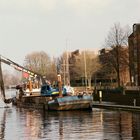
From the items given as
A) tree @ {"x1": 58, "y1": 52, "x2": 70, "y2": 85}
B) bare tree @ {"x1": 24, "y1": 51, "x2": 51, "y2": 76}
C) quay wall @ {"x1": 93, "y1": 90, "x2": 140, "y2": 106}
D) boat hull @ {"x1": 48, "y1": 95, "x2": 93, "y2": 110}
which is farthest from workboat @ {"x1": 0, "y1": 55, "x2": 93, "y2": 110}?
bare tree @ {"x1": 24, "y1": 51, "x2": 51, "y2": 76}

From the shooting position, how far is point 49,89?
7406cm

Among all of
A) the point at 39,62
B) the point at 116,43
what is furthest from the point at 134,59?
the point at 39,62

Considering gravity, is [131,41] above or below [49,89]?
above

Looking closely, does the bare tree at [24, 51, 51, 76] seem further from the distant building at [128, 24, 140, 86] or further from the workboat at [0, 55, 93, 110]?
the distant building at [128, 24, 140, 86]

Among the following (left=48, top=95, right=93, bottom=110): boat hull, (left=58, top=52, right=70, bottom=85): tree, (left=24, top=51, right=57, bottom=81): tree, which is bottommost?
(left=48, top=95, right=93, bottom=110): boat hull

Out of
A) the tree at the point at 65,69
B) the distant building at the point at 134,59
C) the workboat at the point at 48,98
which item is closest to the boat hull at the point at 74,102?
the workboat at the point at 48,98

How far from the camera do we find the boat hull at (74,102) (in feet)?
199

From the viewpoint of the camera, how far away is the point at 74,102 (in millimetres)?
61125

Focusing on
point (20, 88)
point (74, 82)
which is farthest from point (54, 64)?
point (20, 88)

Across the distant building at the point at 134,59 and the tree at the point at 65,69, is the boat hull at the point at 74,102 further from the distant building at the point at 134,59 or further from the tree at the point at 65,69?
the distant building at the point at 134,59

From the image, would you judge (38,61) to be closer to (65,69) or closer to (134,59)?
(65,69)

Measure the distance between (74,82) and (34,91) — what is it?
6368 cm

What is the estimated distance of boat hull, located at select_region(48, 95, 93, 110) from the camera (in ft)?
199

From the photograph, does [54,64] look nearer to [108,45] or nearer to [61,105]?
[108,45]
